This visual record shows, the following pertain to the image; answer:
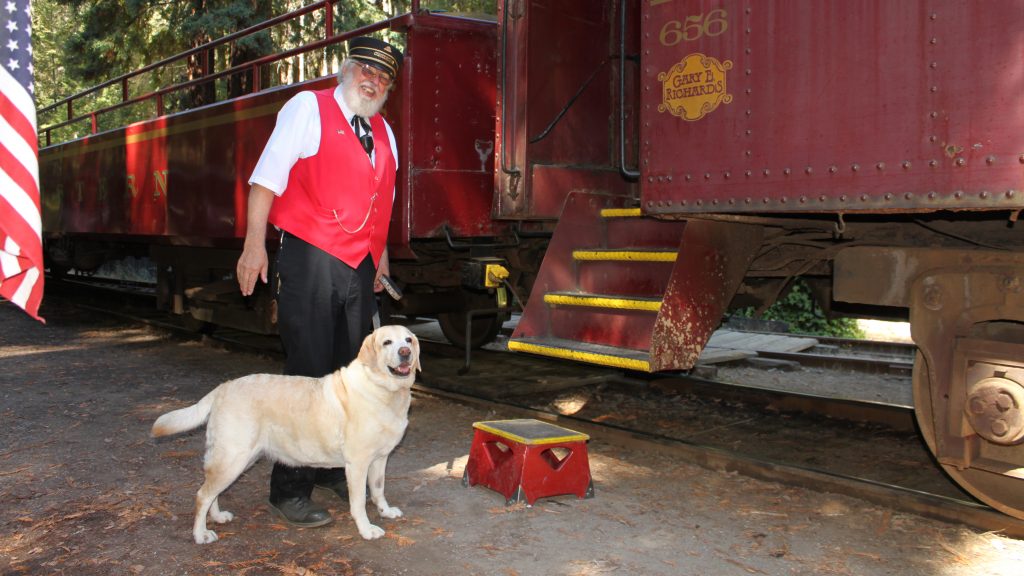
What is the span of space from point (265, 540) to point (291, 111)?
1.81m

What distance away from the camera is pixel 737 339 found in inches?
365

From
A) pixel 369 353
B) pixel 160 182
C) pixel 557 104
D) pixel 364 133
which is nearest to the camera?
pixel 369 353

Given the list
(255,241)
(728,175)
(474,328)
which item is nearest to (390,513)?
(255,241)

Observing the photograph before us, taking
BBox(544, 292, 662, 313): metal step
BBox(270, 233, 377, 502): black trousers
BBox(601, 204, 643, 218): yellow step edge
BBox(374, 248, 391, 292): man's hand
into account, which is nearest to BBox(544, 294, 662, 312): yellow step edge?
BBox(544, 292, 662, 313): metal step

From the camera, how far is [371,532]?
365 centimetres

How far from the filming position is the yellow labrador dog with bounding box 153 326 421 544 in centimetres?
354

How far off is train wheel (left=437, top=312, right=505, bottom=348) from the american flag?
5822 mm

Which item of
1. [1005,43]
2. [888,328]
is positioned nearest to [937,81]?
[1005,43]

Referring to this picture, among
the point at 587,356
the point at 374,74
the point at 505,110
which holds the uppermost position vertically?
the point at 505,110

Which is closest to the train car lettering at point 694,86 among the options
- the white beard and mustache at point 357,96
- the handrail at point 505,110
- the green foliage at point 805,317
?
the handrail at point 505,110

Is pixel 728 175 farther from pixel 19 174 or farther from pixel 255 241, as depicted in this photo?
pixel 19 174

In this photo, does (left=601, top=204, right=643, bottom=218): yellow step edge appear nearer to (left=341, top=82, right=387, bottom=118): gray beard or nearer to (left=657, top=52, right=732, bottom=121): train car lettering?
(left=657, top=52, right=732, bottom=121): train car lettering

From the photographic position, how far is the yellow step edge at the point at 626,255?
4777mm

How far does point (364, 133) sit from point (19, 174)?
1472mm
